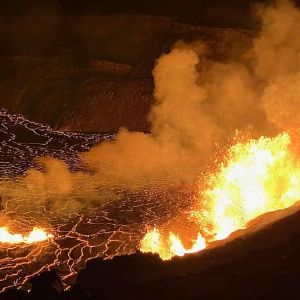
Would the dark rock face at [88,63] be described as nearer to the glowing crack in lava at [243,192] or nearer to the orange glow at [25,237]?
the glowing crack in lava at [243,192]

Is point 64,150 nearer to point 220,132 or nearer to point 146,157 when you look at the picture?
point 146,157

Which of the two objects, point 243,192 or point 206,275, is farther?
point 243,192

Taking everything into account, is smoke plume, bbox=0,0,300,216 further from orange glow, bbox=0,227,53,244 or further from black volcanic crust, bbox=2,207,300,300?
black volcanic crust, bbox=2,207,300,300

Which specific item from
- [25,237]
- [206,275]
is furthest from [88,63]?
[206,275]

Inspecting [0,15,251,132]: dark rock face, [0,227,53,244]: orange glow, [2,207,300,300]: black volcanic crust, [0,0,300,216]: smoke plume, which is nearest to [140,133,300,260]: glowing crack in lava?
[0,0,300,216]: smoke plume

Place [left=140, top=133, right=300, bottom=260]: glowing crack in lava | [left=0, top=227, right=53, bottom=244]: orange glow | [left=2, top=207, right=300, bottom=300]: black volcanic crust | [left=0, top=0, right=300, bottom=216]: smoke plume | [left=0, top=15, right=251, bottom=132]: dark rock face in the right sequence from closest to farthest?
[left=2, top=207, right=300, bottom=300]: black volcanic crust → [left=140, top=133, right=300, bottom=260]: glowing crack in lava → [left=0, top=227, right=53, bottom=244]: orange glow → [left=0, top=0, right=300, bottom=216]: smoke plume → [left=0, top=15, right=251, bottom=132]: dark rock face

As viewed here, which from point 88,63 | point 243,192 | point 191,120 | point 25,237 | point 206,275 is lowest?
point 206,275

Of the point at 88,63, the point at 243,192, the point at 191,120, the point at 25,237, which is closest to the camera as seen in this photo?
the point at 25,237

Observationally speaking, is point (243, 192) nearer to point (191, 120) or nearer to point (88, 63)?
point (191, 120)
